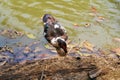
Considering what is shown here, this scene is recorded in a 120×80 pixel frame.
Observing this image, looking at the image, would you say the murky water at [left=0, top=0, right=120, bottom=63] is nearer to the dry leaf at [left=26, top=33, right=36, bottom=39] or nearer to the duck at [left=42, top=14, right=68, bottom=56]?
the dry leaf at [left=26, top=33, right=36, bottom=39]

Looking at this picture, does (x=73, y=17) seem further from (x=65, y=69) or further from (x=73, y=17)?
(x=65, y=69)

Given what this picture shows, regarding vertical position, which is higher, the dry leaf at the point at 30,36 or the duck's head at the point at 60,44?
the duck's head at the point at 60,44

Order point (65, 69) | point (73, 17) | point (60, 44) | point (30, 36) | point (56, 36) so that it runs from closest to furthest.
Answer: point (60, 44), point (65, 69), point (56, 36), point (30, 36), point (73, 17)

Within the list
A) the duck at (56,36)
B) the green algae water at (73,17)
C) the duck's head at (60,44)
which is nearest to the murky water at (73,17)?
the green algae water at (73,17)

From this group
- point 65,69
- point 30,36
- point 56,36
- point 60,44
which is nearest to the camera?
point 60,44

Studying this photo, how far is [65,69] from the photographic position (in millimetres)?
4941

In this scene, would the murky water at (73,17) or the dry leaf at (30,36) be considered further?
the murky water at (73,17)

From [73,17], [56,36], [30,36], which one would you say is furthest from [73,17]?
[56,36]

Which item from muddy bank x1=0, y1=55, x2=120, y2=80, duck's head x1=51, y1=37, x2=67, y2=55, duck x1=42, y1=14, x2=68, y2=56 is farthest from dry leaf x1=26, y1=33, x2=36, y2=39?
duck's head x1=51, y1=37, x2=67, y2=55

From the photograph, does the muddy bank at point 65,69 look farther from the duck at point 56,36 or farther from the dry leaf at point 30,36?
the dry leaf at point 30,36

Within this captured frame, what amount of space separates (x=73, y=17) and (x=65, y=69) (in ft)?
9.43

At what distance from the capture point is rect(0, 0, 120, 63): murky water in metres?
6.81

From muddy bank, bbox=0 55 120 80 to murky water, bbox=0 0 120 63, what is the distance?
4.15 feet

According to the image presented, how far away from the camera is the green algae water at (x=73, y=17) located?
22.4 ft
